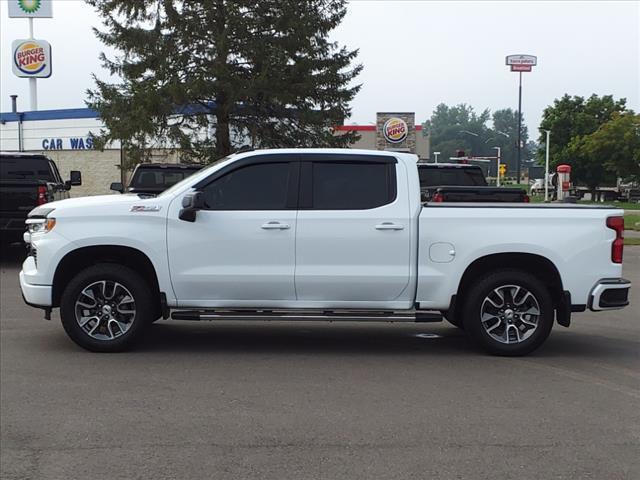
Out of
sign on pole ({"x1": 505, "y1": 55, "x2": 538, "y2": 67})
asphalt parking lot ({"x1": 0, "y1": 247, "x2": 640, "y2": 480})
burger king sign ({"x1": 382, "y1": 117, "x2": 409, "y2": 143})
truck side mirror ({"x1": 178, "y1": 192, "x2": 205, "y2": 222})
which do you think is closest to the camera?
asphalt parking lot ({"x1": 0, "y1": 247, "x2": 640, "y2": 480})

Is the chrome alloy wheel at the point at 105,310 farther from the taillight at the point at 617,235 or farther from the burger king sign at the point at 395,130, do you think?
the burger king sign at the point at 395,130

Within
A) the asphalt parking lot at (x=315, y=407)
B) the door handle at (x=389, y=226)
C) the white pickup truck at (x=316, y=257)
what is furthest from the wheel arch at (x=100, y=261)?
the door handle at (x=389, y=226)

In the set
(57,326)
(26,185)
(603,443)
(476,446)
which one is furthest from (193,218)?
(26,185)

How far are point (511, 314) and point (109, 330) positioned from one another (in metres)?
3.86

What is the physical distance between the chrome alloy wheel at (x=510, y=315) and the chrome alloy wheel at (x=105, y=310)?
3.41 m

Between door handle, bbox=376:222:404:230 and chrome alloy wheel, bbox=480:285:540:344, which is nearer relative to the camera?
door handle, bbox=376:222:404:230

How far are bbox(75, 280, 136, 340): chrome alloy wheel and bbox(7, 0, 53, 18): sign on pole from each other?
40443 mm

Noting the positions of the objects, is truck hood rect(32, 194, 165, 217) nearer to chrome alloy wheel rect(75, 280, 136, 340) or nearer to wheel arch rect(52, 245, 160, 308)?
wheel arch rect(52, 245, 160, 308)

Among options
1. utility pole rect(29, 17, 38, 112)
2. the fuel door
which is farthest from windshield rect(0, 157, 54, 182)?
utility pole rect(29, 17, 38, 112)

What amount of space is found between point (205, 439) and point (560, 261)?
3865 millimetres

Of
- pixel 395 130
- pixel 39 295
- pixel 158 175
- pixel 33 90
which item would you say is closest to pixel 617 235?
pixel 39 295

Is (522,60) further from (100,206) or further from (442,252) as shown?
(100,206)

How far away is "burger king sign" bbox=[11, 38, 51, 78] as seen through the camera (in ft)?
136

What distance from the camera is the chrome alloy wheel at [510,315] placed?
6.86 m
